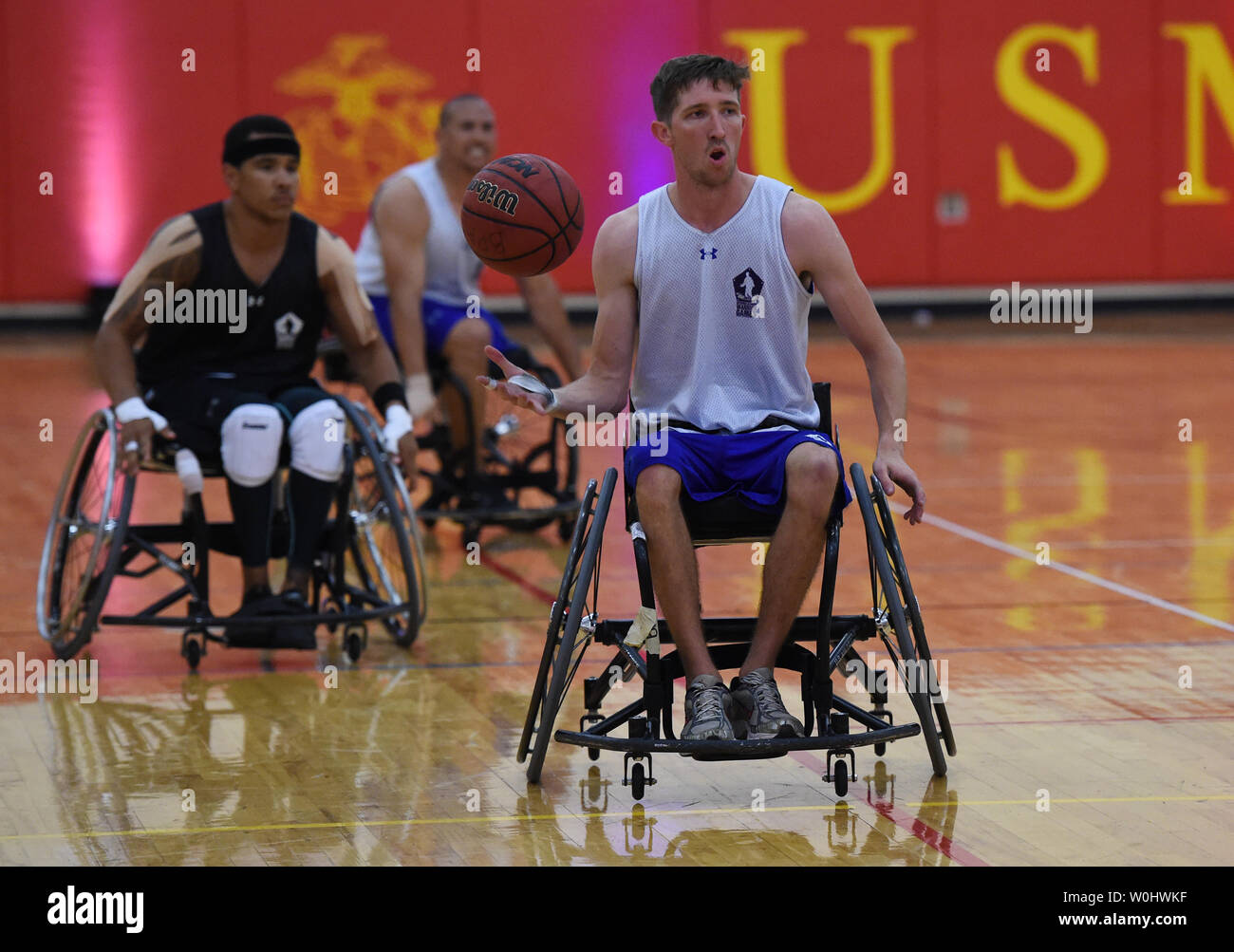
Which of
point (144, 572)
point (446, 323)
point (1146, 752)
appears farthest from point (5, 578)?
point (1146, 752)

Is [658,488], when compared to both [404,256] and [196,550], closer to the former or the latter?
[196,550]

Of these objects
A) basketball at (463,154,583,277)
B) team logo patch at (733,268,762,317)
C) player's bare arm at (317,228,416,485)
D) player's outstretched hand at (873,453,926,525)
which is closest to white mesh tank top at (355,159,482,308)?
player's bare arm at (317,228,416,485)

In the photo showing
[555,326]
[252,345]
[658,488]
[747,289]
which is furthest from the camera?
[555,326]

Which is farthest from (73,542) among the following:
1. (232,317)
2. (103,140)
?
(103,140)

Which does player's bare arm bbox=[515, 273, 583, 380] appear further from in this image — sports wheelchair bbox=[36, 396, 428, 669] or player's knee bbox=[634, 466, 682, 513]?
player's knee bbox=[634, 466, 682, 513]

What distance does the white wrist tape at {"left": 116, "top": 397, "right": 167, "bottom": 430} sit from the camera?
4.54m

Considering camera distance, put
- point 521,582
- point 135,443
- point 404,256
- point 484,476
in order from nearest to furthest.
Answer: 1. point 135,443
2. point 521,582
3. point 404,256
4. point 484,476

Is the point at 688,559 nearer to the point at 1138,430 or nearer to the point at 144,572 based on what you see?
the point at 144,572

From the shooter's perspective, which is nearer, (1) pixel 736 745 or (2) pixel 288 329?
(1) pixel 736 745

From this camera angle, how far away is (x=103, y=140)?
13648mm

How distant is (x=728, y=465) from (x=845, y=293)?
0.40 metres

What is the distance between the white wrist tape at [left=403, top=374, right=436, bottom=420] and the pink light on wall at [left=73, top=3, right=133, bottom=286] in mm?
8181

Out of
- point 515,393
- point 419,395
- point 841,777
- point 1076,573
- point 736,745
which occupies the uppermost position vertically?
point 515,393

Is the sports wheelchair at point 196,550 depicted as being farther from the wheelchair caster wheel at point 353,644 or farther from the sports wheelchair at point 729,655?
the sports wheelchair at point 729,655
